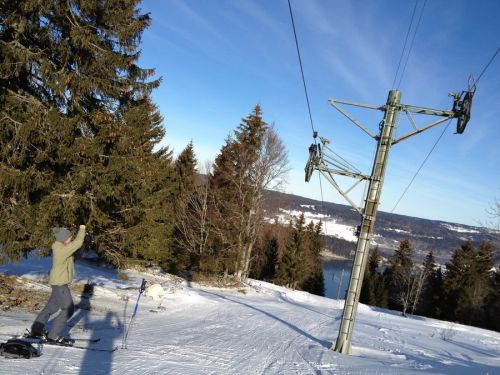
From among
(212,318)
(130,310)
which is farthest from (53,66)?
(212,318)

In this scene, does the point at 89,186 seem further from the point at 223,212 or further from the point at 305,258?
the point at 305,258

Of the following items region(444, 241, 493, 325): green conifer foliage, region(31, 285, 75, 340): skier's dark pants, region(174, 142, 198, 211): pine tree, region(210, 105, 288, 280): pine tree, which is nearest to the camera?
region(31, 285, 75, 340): skier's dark pants

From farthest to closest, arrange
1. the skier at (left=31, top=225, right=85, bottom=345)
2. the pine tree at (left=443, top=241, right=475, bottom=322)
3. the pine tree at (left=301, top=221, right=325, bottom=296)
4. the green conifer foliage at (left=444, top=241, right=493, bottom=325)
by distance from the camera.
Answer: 1. the pine tree at (left=301, top=221, right=325, bottom=296)
2. the pine tree at (left=443, top=241, right=475, bottom=322)
3. the green conifer foliage at (left=444, top=241, right=493, bottom=325)
4. the skier at (left=31, top=225, right=85, bottom=345)

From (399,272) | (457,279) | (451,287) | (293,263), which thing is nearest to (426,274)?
(451,287)

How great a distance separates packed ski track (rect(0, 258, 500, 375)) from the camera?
6.19 metres

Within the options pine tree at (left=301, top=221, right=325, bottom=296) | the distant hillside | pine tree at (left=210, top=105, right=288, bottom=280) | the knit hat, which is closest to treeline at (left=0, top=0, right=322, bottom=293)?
the knit hat

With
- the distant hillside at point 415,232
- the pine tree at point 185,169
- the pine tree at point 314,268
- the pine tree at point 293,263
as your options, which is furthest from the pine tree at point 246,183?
the pine tree at point 314,268

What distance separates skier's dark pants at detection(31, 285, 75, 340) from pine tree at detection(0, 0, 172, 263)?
Answer: 3.43 metres

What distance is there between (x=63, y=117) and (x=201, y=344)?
20.5 feet

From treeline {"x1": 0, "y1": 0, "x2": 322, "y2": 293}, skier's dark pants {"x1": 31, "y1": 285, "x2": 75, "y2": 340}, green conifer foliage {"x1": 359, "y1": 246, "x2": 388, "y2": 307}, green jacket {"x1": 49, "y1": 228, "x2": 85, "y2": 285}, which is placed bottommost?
green conifer foliage {"x1": 359, "y1": 246, "x2": 388, "y2": 307}

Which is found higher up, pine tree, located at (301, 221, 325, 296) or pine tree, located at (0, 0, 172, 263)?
pine tree, located at (0, 0, 172, 263)

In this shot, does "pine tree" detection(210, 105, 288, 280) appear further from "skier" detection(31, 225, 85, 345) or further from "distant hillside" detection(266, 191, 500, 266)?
"skier" detection(31, 225, 85, 345)

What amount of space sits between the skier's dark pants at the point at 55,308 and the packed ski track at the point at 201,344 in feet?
1.14

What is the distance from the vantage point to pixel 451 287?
44000mm
